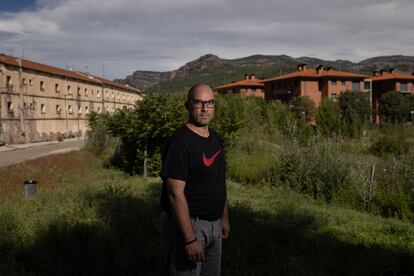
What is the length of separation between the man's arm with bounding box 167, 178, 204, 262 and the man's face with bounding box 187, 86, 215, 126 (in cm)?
50

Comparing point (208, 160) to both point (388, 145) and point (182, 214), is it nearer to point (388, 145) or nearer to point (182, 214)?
point (182, 214)

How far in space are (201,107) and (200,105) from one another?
0.02 metres

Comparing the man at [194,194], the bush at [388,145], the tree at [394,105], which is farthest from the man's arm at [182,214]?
the tree at [394,105]

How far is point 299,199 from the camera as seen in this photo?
959 cm

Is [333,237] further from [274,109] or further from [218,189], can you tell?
[274,109]

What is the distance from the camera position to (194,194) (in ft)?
9.13

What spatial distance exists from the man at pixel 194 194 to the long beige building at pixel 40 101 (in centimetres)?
2600

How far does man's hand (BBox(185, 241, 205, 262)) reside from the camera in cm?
267

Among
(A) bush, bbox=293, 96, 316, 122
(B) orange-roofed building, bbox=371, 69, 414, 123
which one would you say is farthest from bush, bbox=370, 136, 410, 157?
(B) orange-roofed building, bbox=371, 69, 414, 123

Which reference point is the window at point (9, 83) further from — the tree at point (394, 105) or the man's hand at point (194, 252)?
the tree at point (394, 105)

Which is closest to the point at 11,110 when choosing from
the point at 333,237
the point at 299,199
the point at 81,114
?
the point at 81,114

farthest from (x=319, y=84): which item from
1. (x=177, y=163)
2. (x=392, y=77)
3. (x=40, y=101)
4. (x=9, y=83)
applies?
(x=177, y=163)

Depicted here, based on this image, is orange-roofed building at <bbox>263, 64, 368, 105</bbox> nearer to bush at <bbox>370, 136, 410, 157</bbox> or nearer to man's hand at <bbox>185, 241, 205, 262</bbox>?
bush at <bbox>370, 136, 410, 157</bbox>

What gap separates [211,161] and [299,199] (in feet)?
23.9
